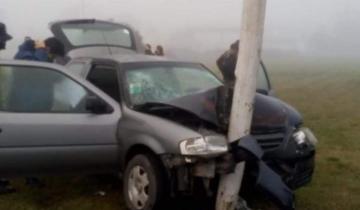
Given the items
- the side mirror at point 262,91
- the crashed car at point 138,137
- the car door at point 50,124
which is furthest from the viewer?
the side mirror at point 262,91

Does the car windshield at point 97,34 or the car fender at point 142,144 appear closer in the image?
the car fender at point 142,144

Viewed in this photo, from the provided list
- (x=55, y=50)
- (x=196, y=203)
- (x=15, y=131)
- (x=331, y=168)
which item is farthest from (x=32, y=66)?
(x=331, y=168)

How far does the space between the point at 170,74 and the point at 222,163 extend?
1.77m

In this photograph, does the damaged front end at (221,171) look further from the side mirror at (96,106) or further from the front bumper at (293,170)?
the side mirror at (96,106)

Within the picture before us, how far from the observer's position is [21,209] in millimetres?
6035

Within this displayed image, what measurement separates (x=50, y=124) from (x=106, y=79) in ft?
3.86

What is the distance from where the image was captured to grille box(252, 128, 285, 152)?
5895 mm

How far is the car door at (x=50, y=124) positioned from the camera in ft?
18.9

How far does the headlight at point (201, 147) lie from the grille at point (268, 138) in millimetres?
644

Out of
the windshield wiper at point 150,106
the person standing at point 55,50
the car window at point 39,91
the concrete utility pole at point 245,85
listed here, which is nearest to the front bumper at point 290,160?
the concrete utility pole at point 245,85

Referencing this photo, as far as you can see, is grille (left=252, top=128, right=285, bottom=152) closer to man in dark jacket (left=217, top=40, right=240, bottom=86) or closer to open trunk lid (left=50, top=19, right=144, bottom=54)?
man in dark jacket (left=217, top=40, right=240, bottom=86)

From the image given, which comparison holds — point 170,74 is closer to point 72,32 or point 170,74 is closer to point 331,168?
point 331,168

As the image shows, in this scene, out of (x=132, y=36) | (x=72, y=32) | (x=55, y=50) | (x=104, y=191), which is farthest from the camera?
(x=132, y=36)

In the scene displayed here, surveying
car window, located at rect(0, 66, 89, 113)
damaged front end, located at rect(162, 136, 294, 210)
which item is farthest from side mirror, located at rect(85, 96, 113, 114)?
damaged front end, located at rect(162, 136, 294, 210)
